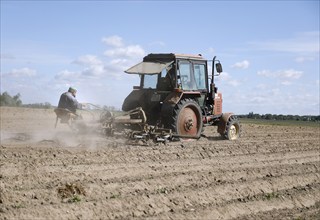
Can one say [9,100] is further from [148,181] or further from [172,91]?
[148,181]

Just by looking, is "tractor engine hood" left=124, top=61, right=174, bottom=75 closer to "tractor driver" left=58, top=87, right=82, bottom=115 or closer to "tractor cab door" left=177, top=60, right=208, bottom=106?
"tractor cab door" left=177, top=60, right=208, bottom=106

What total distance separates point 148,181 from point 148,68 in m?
6.17

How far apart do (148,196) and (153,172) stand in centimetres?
173

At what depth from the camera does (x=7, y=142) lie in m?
13.8

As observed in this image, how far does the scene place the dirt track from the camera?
27.6ft

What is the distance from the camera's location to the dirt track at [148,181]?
8406mm

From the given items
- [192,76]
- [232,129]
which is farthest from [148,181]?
[232,129]

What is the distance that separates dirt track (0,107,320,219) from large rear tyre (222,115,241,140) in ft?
8.02

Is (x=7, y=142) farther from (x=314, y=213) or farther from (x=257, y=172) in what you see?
(x=314, y=213)

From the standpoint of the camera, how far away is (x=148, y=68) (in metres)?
15.7

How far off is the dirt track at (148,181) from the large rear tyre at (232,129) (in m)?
2.45

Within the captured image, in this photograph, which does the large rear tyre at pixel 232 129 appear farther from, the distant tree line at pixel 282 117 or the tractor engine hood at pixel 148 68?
the distant tree line at pixel 282 117

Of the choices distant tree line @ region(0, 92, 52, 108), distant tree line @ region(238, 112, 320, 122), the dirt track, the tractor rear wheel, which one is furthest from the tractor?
distant tree line @ region(238, 112, 320, 122)

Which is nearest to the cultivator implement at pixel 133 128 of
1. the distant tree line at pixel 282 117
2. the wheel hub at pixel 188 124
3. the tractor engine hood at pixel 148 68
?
the wheel hub at pixel 188 124
